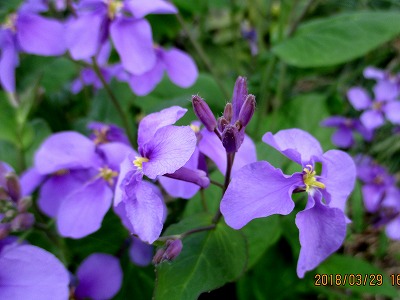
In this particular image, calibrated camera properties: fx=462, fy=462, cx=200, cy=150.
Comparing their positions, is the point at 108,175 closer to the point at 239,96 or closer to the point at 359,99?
the point at 239,96

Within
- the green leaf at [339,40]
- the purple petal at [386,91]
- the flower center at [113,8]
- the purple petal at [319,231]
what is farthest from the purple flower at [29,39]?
the purple petal at [386,91]

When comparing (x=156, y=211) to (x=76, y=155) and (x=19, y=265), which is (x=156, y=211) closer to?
(x=19, y=265)

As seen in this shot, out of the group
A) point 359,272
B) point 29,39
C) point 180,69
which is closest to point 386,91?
point 359,272

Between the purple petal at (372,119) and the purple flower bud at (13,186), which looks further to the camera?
the purple petal at (372,119)

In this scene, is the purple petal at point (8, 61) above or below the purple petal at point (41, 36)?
below

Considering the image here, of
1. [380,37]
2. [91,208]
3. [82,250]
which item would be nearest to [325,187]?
[91,208]

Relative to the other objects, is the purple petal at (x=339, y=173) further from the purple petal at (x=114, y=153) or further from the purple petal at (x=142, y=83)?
the purple petal at (x=142, y=83)
